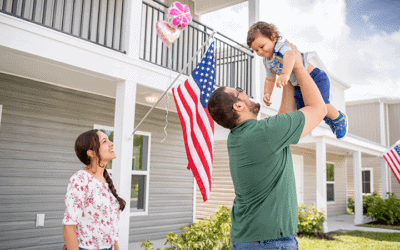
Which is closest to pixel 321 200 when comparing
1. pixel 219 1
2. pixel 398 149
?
pixel 398 149

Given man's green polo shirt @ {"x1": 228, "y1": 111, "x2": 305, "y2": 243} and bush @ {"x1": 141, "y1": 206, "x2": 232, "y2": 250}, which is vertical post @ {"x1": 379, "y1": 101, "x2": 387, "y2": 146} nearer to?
bush @ {"x1": 141, "y1": 206, "x2": 232, "y2": 250}

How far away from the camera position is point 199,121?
3840 mm

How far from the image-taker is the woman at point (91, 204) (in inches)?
86.7

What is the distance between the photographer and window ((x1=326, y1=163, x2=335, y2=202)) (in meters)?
15.6

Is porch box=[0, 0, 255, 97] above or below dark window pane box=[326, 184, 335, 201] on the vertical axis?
above

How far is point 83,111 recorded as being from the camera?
262 inches

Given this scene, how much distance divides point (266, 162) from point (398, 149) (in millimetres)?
7028

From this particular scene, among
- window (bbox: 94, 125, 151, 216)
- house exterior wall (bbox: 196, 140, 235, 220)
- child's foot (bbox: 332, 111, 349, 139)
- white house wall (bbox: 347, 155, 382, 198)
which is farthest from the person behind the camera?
white house wall (bbox: 347, 155, 382, 198)

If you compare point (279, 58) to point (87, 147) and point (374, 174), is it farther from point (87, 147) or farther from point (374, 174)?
point (374, 174)

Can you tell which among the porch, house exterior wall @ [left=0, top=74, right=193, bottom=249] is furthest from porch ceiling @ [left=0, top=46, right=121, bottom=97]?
the porch

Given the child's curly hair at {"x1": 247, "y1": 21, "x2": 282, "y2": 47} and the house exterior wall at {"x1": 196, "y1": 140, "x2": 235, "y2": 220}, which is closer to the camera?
the child's curly hair at {"x1": 247, "y1": 21, "x2": 282, "y2": 47}

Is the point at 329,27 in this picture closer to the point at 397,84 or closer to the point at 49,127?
the point at 397,84

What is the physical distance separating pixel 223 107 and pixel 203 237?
355cm

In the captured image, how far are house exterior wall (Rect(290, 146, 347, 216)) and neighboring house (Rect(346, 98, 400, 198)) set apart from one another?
3429 mm
